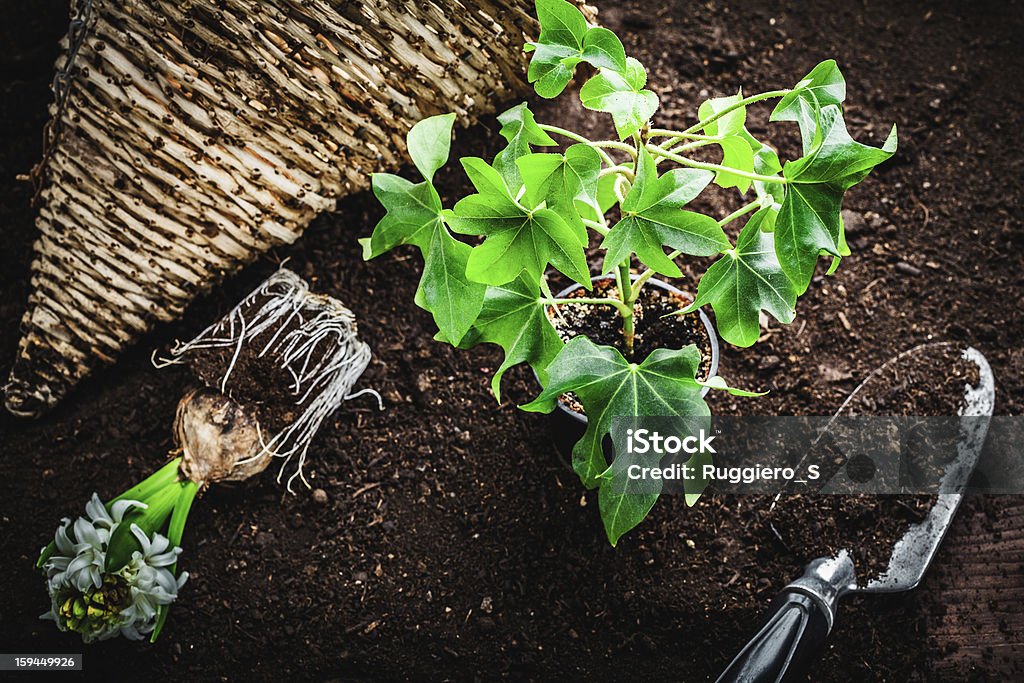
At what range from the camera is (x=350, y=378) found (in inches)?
49.8

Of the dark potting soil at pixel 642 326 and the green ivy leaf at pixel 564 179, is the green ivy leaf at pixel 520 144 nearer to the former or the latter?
the green ivy leaf at pixel 564 179

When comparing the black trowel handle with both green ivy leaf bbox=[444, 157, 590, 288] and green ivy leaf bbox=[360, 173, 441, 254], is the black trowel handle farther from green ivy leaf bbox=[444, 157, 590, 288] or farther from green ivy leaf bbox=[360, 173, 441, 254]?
green ivy leaf bbox=[360, 173, 441, 254]

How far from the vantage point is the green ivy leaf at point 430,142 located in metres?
0.81

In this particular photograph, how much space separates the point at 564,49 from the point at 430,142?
0.58 ft

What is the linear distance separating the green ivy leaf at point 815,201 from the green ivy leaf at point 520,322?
0.88 ft

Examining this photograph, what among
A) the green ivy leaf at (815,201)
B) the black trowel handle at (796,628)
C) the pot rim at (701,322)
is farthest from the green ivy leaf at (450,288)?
the black trowel handle at (796,628)

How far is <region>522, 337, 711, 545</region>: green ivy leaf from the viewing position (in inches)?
30.4

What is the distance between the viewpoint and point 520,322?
87 centimetres

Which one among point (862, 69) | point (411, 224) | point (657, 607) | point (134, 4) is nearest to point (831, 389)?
point (657, 607)

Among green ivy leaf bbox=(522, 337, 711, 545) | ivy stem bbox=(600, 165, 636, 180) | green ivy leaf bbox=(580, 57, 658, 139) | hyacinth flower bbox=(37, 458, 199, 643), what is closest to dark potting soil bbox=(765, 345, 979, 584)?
green ivy leaf bbox=(522, 337, 711, 545)

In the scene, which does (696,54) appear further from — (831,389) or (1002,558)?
(1002,558)

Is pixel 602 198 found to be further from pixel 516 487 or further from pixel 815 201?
pixel 516 487

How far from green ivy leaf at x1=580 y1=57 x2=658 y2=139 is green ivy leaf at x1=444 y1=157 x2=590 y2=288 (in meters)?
0.11

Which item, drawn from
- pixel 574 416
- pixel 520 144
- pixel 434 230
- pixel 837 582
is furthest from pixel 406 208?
pixel 837 582
